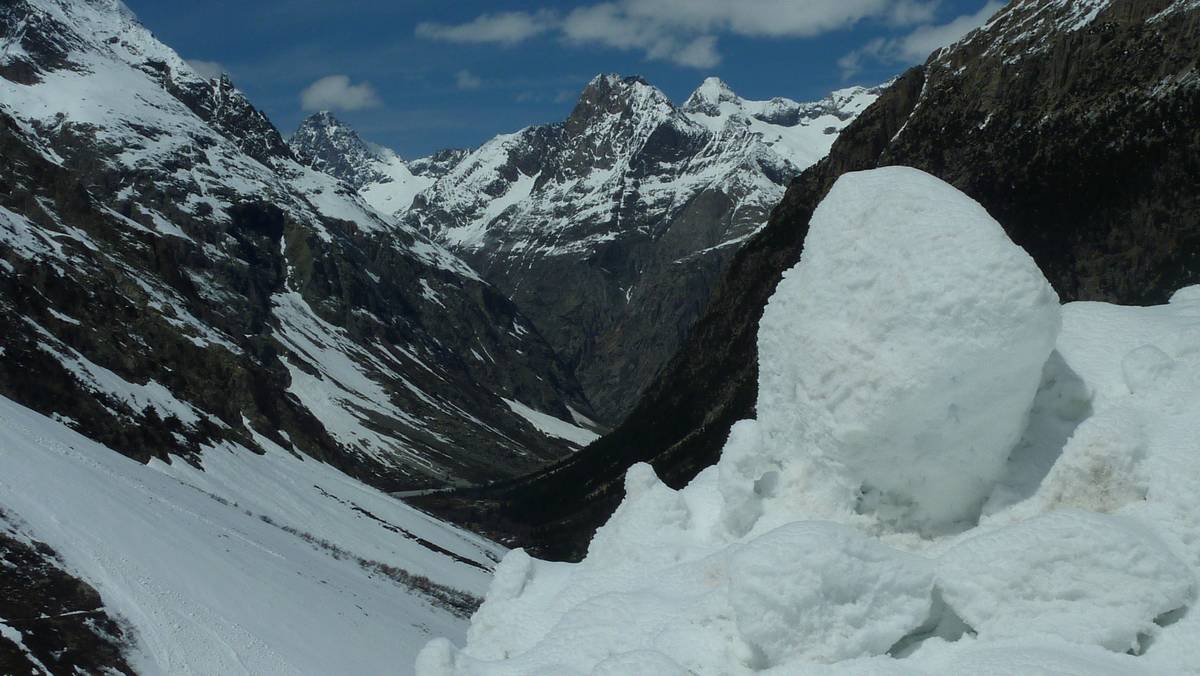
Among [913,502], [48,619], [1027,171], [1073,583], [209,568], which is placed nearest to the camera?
[1073,583]

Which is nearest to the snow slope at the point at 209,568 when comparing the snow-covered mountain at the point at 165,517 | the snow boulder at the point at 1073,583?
the snow-covered mountain at the point at 165,517

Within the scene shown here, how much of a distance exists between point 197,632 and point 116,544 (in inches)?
247

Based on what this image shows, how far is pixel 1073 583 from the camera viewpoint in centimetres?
1227

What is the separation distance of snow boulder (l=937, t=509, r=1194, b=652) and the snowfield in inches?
1.0

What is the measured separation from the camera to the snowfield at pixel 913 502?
1235 cm

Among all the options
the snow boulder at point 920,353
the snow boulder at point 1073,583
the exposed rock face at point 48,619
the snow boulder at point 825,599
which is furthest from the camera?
the exposed rock face at point 48,619

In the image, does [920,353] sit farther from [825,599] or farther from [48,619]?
[48,619]

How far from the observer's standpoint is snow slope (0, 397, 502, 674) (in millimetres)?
35906

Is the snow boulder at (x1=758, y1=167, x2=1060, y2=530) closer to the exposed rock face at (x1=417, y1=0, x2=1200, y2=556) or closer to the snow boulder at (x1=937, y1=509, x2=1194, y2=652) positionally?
the snow boulder at (x1=937, y1=509, x2=1194, y2=652)

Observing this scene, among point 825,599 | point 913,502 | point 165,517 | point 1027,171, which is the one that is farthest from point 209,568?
point 1027,171

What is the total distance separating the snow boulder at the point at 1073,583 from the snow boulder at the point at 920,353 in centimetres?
210

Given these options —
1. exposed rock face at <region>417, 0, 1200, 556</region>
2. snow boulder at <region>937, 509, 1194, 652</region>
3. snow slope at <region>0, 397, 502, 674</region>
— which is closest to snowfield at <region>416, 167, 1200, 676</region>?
snow boulder at <region>937, 509, 1194, 652</region>

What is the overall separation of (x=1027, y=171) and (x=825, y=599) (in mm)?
119364

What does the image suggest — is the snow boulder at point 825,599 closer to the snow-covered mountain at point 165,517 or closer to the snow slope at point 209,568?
the snow-covered mountain at point 165,517
